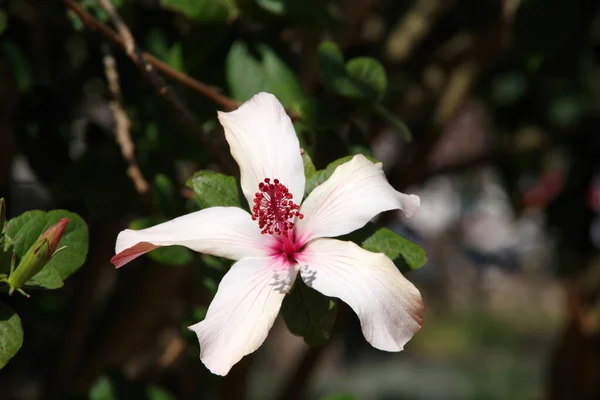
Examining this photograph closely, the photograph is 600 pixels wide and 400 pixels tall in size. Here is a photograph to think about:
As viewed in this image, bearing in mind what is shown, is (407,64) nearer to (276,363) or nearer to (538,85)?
(538,85)

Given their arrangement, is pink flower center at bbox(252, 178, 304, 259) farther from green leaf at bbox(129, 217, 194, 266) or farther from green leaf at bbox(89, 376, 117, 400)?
green leaf at bbox(89, 376, 117, 400)

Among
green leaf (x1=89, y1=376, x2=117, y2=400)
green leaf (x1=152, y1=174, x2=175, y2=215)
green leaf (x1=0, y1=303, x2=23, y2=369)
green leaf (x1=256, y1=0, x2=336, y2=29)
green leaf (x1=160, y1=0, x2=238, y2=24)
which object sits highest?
green leaf (x1=160, y1=0, x2=238, y2=24)

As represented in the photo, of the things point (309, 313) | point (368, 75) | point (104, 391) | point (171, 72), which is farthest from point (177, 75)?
point (104, 391)

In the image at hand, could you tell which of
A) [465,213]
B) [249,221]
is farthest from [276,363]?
[249,221]

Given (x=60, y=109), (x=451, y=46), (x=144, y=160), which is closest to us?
(x=144, y=160)

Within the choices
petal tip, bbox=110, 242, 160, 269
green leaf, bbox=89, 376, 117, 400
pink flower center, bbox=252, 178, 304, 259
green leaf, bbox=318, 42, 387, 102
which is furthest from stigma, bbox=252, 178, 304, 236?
green leaf, bbox=89, 376, 117, 400

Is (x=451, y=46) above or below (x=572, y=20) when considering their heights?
below

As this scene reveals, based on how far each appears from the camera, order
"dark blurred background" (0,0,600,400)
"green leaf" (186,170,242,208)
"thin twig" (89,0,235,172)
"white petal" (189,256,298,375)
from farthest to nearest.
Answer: "dark blurred background" (0,0,600,400)
"thin twig" (89,0,235,172)
"green leaf" (186,170,242,208)
"white petal" (189,256,298,375)

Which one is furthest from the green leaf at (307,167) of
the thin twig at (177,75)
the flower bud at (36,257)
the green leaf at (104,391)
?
the green leaf at (104,391)
